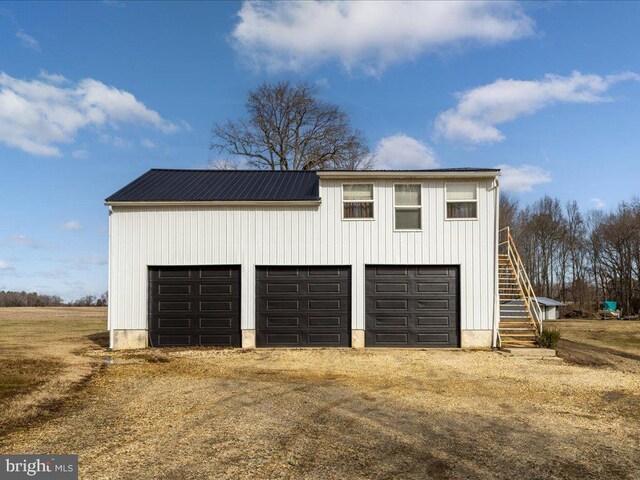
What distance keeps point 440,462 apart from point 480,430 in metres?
1.55

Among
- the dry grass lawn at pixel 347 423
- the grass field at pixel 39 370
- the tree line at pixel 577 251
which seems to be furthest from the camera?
the tree line at pixel 577 251

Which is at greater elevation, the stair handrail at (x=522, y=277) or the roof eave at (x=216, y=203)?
the roof eave at (x=216, y=203)

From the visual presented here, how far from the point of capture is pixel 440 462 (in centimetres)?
529

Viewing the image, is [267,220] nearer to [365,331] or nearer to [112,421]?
[365,331]

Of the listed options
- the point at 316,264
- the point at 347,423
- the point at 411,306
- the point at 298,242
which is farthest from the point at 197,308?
the point at 347,423

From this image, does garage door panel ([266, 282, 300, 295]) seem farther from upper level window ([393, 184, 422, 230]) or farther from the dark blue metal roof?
upper level window ([393, 184, 422, 230])

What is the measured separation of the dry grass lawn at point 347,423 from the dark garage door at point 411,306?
3.40m

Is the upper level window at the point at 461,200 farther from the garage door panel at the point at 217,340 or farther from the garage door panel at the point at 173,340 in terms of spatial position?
the garage door panel at the point at 173,340

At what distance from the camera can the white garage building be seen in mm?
15508

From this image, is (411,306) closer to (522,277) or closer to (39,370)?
(522,277)

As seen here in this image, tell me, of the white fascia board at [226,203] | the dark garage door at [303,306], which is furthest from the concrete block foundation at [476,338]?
the white fascia board at [226,203]

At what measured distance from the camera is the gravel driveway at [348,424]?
515cm

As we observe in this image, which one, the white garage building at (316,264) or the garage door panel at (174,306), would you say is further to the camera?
the garage door panel at (174,306)

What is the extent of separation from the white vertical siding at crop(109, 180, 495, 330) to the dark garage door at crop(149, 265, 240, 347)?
1.05 ft
